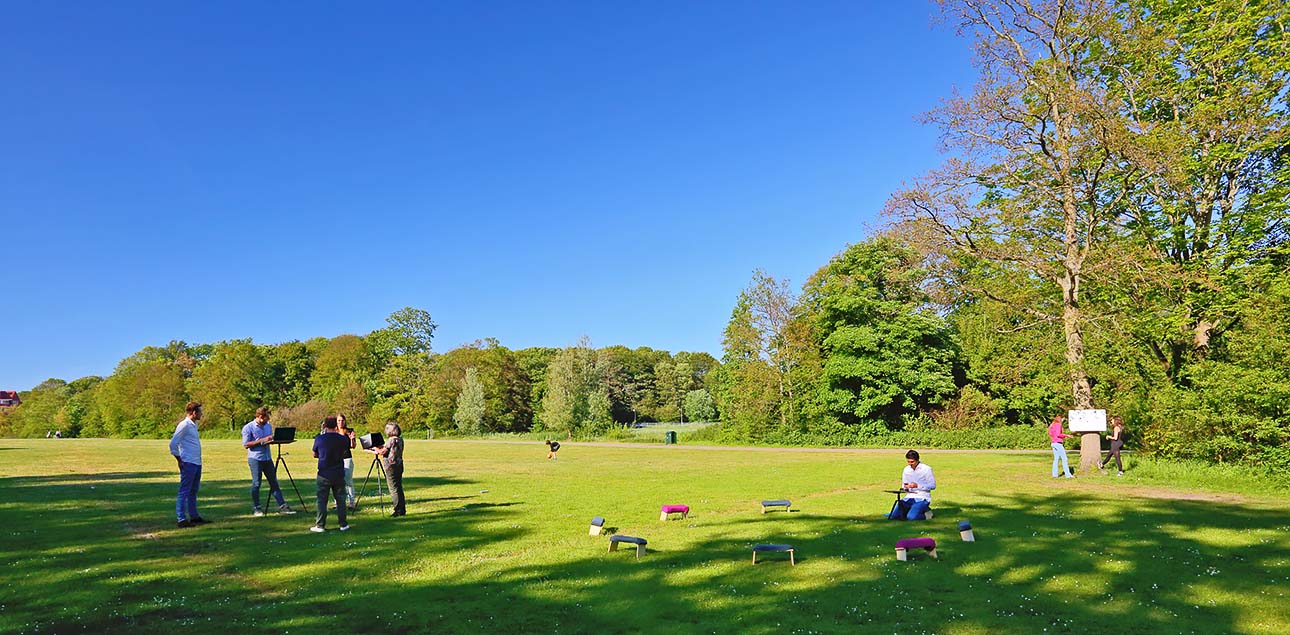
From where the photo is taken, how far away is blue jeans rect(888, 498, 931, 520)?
1478cm

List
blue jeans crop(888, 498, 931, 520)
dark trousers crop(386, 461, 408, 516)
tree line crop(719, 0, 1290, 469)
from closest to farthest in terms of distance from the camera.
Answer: blue jeans crop(888, 498, 931, 520), dark trousers crop(386, 461, 408, 516), tree line crop(719, 0, 1290, 469)

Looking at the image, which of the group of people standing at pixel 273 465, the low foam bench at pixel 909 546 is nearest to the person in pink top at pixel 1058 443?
the low foam bench at pixel 909 546

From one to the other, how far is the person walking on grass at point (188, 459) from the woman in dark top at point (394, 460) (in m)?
3.51

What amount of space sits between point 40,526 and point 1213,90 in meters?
36.8

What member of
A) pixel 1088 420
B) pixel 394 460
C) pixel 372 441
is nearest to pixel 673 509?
pixel 394 460

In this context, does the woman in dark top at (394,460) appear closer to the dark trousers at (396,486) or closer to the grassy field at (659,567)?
the dark trousers at (396,486)

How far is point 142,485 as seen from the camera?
23203 millimetres

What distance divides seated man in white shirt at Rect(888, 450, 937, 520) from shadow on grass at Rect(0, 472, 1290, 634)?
45 centimetres

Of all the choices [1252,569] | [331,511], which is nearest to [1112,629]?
[1252,569]

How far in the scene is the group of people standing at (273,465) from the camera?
45.5 feet

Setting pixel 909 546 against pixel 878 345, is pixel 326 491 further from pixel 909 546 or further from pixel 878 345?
pixel 878 345

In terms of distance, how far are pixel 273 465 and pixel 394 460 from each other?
3.20 metres

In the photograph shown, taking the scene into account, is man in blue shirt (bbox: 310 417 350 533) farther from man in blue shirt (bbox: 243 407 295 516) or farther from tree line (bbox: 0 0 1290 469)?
tree line (bbox: 0 0 1290 469)

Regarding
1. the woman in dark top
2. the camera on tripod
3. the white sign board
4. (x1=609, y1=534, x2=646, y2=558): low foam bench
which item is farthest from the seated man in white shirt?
the white sign board
